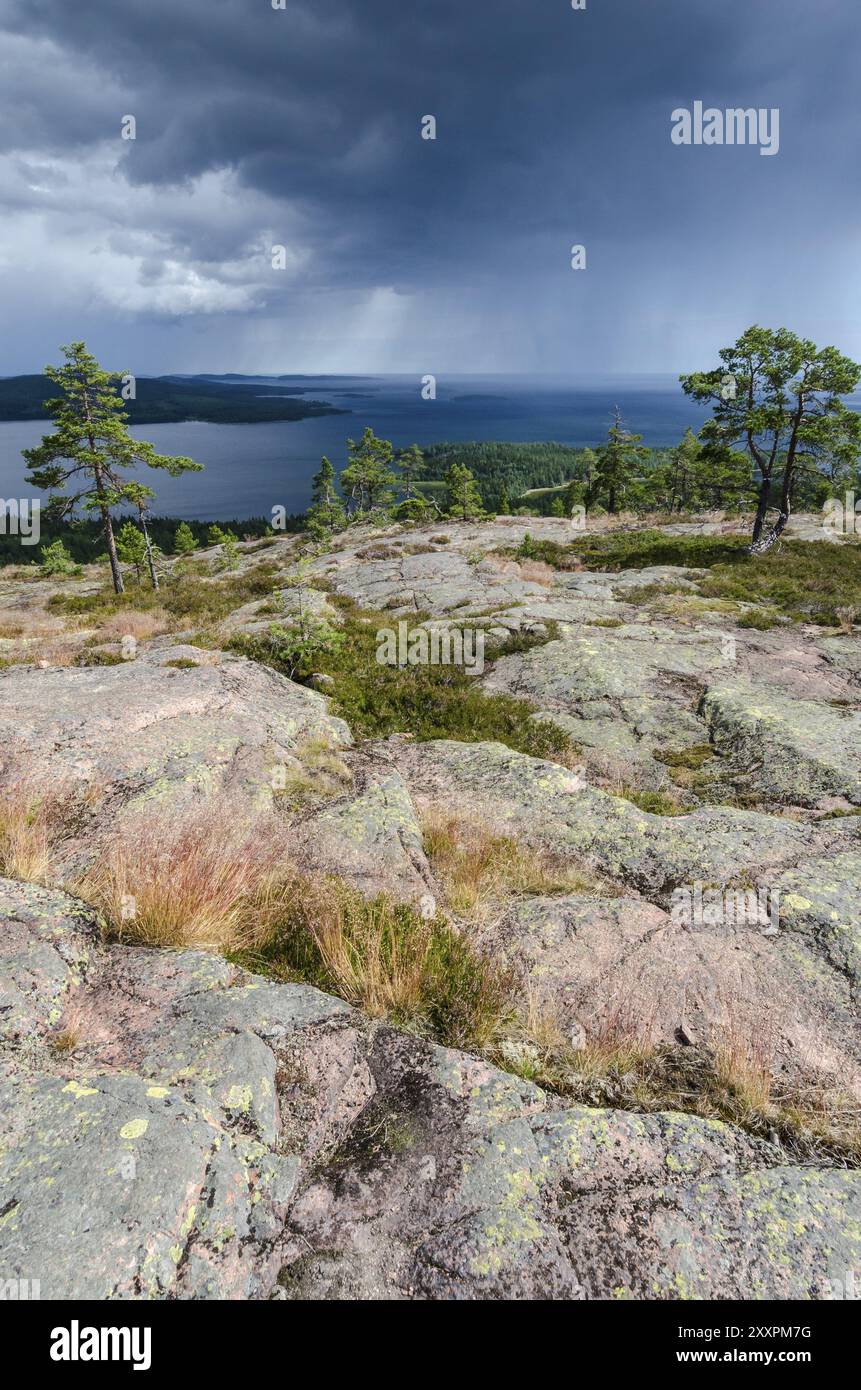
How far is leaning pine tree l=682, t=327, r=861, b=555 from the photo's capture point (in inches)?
1003

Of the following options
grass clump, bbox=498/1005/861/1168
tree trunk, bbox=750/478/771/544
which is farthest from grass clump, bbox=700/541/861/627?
grass clump, bbox=498/1005/861/1168

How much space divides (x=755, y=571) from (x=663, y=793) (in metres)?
20.9

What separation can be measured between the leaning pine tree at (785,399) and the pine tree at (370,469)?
60505 millimetres

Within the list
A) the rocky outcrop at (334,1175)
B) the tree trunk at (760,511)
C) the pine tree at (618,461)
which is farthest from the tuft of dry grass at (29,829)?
the pine tree at (618,461)

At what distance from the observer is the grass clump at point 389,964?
14.3 ft

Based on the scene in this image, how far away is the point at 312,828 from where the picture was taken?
7062 millimetres

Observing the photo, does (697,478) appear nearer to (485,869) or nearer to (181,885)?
(485,869)

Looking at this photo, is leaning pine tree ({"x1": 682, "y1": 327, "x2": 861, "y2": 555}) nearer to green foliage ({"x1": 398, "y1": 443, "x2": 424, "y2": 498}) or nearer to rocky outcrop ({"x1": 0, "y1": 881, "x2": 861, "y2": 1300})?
rocky outcrop ({"x1": 0, "y1": 881, "x2": 861, "y2": 1300})

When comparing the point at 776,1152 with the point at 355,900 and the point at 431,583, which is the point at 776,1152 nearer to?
the point at 355,900

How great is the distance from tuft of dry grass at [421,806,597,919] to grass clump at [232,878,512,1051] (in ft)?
2.52

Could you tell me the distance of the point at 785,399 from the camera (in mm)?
27000

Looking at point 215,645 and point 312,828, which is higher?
point 215,645

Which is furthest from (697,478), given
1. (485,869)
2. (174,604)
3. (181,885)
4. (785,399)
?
(181,885)

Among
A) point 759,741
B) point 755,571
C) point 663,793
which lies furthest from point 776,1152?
point 755,571
